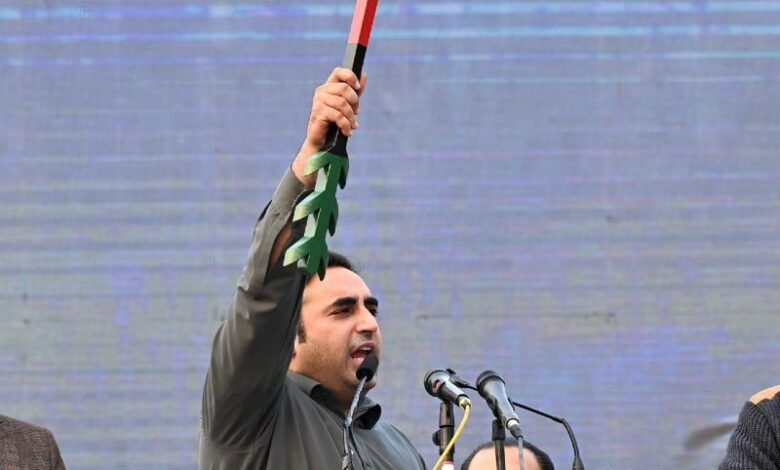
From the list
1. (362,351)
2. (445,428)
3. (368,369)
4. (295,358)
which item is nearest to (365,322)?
(362,351)

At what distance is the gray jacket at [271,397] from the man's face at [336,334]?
0.14 ft

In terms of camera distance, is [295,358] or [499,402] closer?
[499,402]

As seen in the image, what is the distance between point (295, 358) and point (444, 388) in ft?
2.61

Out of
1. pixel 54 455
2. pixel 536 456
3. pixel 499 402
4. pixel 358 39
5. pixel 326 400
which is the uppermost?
pixel 358 39

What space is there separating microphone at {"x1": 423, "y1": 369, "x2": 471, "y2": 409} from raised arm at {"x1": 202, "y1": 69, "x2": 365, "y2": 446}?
27 cm

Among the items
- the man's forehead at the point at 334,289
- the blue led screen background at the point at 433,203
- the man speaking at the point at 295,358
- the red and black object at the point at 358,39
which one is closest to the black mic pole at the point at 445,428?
the man speaking at the point at 295,358

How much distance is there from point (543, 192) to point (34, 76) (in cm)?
138

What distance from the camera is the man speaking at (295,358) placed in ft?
7.47

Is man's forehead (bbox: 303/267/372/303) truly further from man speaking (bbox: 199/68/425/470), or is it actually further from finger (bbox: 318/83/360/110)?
finger (bbox: 318/83/360/110)

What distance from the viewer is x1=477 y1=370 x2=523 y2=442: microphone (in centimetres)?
220

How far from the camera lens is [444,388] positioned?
2.36 m

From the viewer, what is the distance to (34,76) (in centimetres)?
371

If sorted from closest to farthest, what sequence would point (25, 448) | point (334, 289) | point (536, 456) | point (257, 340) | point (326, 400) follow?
point (25, 448) → point (257, 340) → point (326, 400) → point (334, 289) → point (536, 456)

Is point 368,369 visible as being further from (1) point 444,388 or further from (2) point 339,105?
(2) point 339,105
